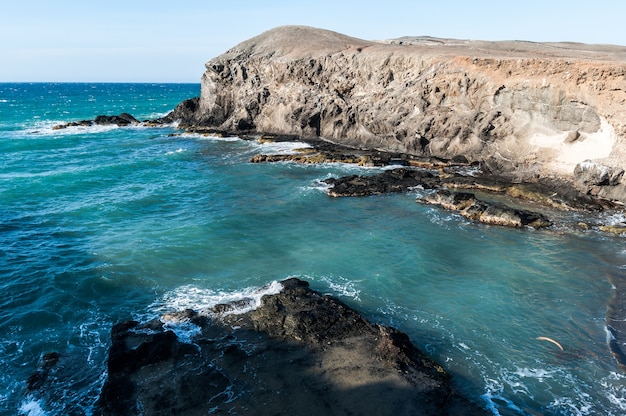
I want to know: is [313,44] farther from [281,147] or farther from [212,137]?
[212,137]

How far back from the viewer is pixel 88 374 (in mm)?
13641

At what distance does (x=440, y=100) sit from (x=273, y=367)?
33.0 meters

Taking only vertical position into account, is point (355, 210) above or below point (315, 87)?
below

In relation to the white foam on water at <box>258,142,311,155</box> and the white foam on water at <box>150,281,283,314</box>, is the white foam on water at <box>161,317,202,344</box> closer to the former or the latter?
the white foam on water at <box>150,281,283,314</box>

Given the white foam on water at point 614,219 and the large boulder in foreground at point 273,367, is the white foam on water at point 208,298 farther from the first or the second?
the white foam on water at point 614,219

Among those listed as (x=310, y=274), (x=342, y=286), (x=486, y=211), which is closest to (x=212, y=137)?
(x=486, y=211)

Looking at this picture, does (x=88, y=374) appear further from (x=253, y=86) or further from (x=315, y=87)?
(x=253, y=86)

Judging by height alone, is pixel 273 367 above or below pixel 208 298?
above

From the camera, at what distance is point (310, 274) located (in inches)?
787

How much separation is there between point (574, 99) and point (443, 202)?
39.8 ft

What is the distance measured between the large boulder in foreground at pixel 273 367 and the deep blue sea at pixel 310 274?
1.06 m

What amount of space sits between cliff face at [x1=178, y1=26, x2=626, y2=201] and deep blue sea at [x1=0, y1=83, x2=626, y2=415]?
367 inches


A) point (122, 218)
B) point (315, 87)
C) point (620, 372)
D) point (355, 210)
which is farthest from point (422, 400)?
point (315, 87)

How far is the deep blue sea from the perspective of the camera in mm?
13547
